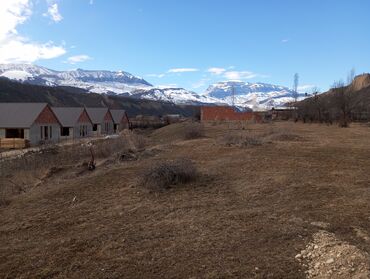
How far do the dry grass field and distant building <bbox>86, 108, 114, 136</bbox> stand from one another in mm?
58217

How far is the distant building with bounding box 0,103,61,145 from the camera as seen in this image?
51.0 m

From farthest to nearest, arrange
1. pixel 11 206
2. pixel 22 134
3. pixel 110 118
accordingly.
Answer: pixel 110 118 < pixel 22 134 < pixel 11 206

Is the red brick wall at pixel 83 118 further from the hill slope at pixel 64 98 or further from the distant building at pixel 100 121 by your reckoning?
the hill slope at pixel 64 98

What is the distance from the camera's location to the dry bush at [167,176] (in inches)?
462

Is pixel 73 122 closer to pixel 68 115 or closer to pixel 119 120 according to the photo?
pixel 68 115

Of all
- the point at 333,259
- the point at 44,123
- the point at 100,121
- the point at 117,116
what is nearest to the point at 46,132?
the point at 44,123

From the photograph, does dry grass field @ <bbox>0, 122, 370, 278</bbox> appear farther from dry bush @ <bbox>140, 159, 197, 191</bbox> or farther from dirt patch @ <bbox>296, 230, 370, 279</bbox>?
dry bush @ <bbox>140, 159, 197, 191</bbox>

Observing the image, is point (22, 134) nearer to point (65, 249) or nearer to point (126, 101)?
point (65, 249)

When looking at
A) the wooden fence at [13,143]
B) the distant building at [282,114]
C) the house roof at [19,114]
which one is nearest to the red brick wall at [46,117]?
the house roof at [19,114]

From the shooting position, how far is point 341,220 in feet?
26.9

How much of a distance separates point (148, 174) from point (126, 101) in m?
168

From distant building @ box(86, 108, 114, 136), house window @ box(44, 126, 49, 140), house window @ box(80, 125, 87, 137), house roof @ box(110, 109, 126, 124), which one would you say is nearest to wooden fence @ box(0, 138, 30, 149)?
house window @ box(44, 126, 49, 140)

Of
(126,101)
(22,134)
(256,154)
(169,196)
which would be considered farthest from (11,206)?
(126,101)

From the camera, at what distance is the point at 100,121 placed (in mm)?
72750
